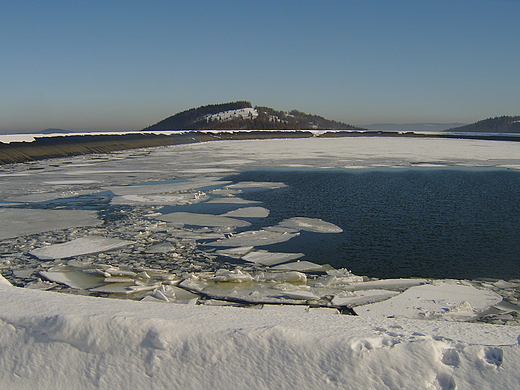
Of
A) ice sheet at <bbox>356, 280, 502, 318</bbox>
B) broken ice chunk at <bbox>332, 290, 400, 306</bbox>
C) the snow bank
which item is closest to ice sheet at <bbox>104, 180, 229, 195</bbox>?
broken ice chunk at <bbox>332, 290, 400, 306</bbox>

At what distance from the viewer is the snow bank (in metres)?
2.43

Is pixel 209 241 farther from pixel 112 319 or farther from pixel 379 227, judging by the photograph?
pixel 112 319

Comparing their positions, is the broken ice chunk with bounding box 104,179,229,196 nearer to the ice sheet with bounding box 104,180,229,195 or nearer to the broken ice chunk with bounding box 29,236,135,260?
the ice sheet with bounding box 104,180,229,195

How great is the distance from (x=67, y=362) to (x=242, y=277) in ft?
7.24

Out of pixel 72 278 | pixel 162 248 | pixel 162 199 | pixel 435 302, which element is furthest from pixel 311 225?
pixel 72 278

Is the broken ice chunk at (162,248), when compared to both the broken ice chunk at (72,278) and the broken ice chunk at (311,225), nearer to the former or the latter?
the broken ice chunk at (72,278)

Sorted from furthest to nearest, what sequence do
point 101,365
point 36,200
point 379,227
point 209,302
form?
point 36,200, point 379,227, point 209,302, point 101,365

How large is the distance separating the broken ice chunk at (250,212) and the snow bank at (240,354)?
484cm

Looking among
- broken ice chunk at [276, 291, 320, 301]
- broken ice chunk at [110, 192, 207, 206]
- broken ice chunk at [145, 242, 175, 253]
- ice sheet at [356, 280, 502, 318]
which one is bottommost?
ice sheet at [356, 280, 502, 318]

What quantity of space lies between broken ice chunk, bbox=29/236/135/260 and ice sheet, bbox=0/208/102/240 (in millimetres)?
980

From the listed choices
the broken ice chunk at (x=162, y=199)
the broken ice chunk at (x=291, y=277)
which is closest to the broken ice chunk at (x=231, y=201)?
the broken ice chunk at (x=162, y=199)

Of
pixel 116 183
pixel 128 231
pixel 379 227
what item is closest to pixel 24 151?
pixel 116 183

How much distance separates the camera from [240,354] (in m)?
2.58

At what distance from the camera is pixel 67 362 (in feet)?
8.60
